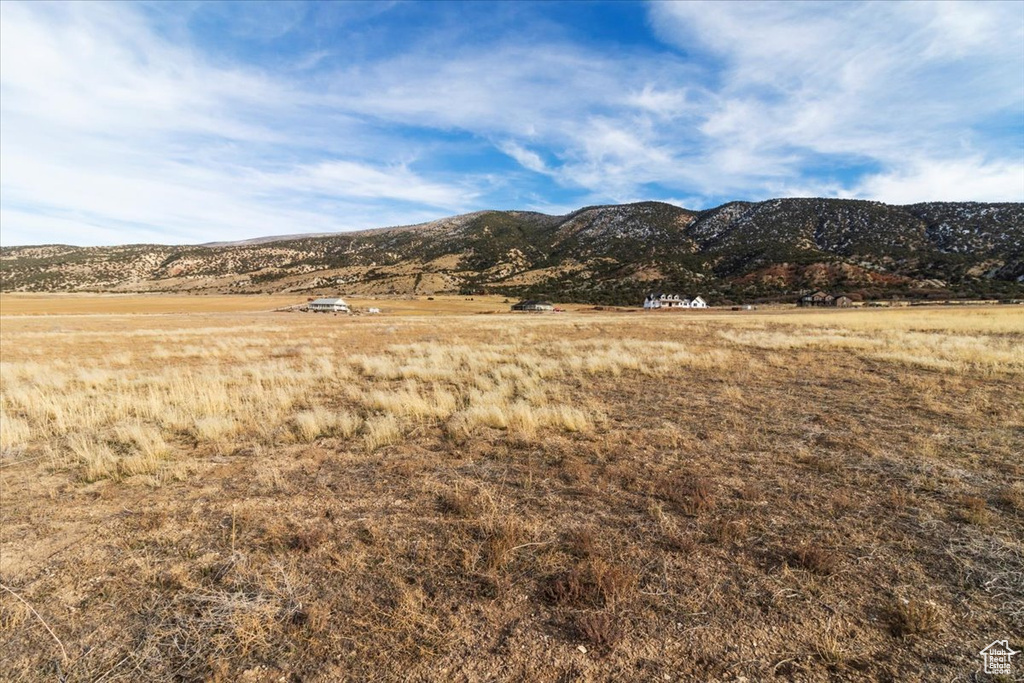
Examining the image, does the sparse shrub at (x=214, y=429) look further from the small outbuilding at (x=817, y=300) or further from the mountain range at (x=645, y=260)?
the mountain range at (x=645, y=260)

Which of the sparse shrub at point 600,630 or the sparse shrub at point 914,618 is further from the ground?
the sparse shrub at point 914,618

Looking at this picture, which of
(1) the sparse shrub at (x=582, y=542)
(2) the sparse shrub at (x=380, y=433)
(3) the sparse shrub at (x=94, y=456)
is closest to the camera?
(1) the sparse shrub at (x=582, y=542)

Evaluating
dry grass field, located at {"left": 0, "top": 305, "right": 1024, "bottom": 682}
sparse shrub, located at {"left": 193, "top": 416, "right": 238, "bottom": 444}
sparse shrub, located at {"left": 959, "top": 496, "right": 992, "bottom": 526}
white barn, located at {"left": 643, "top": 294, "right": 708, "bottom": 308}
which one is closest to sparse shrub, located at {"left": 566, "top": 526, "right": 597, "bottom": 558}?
dry grass field, located at {"left": 0, "top": 305, "right": 1024, "bottom": 682}

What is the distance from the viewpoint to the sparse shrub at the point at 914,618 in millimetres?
2883

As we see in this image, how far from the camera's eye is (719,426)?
785 centimetres

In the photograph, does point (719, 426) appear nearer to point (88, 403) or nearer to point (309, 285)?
point (88, 403)

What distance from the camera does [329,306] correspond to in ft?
286

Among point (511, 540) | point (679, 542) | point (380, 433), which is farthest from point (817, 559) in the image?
point (380, 433)

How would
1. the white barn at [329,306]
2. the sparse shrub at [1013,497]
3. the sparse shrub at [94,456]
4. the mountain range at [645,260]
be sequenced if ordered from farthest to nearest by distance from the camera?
the mountain range at [645,260]
the white barn at [329,306]
the sparse shrub at [94,456]
the sparse shrub at [1013,497]

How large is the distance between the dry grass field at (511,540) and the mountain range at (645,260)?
104 metres

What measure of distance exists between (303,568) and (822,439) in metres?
7.61

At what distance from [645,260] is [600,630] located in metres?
148

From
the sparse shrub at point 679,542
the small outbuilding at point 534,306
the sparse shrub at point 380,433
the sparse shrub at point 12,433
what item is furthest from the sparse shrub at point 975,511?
the small outbuilding at point 534,306

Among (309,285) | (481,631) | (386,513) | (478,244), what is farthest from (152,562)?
(478,244)
